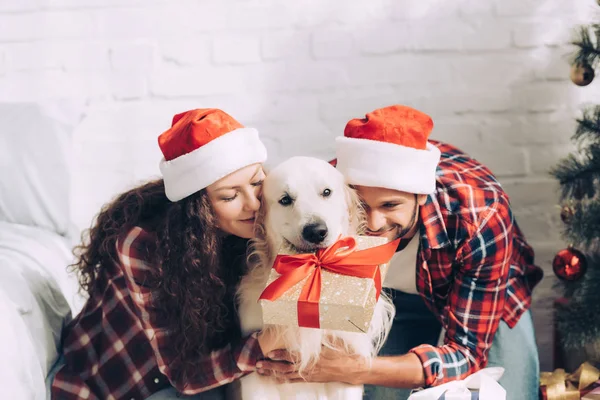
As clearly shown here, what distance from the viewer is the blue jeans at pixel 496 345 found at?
5.02ft

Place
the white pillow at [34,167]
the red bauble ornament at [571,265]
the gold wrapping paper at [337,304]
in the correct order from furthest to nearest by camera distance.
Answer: the white pillow at [34,167] < the red bauble ornament at [571,265] < the gold wrapping paper at [337,304]

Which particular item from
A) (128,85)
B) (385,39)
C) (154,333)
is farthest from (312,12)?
(154,333)

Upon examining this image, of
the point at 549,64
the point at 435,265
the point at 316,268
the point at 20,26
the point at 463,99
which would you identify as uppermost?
the point at 20,26

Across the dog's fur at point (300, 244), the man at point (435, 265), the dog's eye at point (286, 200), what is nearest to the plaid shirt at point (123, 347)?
the dog's fur at point (300, 244)

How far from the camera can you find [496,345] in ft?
5.16

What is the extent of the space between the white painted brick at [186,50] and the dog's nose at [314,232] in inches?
41.2

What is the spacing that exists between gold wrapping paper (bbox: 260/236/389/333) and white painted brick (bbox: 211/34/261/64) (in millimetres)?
1059

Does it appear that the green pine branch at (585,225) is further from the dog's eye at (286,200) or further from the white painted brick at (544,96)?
the dog's eye at (286,200)

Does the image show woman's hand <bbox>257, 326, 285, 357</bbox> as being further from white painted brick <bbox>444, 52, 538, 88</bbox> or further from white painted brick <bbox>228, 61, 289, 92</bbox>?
white painted brick <bbox>444, 52, 538, 88</bbox>

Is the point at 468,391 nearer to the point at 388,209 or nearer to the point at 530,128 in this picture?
the point at 388,209

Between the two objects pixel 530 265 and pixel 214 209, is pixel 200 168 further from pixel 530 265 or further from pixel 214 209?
pixel 530 265

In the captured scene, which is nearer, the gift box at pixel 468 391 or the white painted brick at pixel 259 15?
the gift box at pixel 468 391

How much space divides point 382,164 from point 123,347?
727mm

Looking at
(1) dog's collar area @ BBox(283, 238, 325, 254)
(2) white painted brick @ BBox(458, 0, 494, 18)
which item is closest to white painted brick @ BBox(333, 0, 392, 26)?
(2) white painted brick @ BBox(458, 0, 494, 18)
